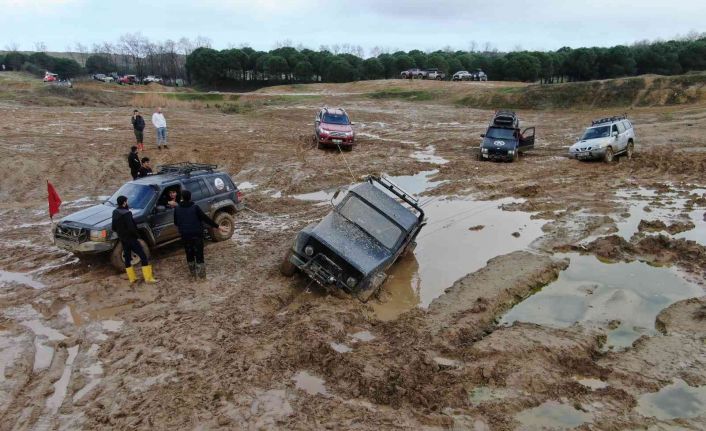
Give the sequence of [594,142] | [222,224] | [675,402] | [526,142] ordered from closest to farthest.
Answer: [675,402] → [222,224] → [594,142] → [526,142]

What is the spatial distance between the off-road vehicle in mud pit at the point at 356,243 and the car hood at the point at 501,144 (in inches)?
476

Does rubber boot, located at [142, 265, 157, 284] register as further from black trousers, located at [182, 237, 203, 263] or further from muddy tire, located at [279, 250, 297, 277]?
muddy tire, located at [279, 250, 297, 277]

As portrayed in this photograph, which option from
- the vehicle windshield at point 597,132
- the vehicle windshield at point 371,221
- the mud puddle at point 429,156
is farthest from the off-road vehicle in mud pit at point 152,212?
the vehicle windshield at point 597,132

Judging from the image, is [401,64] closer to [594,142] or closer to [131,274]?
[594,142]

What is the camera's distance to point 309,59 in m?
73.1

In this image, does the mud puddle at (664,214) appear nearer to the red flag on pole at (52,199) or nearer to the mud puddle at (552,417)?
the mud puddle at (552,417)

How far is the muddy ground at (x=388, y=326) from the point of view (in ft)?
19.4

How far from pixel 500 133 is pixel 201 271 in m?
15.8

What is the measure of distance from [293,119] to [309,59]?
41.0 metres

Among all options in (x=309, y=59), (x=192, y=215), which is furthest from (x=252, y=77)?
(x=192, y=215)

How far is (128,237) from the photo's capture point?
29.5 feet

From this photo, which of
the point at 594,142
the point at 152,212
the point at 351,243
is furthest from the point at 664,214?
the point at 152,212

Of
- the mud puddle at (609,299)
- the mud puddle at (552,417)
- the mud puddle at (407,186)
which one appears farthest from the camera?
the mud puddle at (407,186)

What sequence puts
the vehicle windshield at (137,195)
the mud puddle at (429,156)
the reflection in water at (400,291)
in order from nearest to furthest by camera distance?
the reflection in water at (400,291) → the vehicle windshield at (137,195) → the mud puddle at (429,156)
